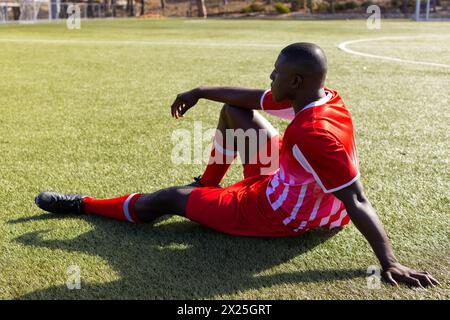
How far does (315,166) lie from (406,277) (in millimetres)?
627

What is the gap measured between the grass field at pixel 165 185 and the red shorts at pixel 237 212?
0.06 m

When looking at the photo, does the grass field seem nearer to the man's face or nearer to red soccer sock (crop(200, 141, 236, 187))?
red soccer sock (crop(200, 141, 236, 187))

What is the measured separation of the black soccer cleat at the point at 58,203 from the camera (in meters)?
3.22

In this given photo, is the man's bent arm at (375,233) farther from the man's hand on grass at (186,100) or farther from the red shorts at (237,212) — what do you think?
the man's hand on grass at (186,100)

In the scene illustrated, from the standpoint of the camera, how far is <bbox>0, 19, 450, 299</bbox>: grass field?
2506 mm

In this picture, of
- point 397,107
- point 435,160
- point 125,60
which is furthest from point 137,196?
point 125,60

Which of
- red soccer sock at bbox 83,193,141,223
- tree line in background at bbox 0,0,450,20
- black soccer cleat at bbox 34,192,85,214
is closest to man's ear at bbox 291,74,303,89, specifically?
red soccer sock at bbox 83,193,141,223

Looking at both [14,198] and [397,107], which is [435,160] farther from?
[14,198]

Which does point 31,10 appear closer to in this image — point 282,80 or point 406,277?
point 282,80

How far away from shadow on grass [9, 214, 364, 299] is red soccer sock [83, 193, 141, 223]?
0.04 meters

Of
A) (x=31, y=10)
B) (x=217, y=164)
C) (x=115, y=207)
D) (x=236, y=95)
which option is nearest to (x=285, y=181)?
(x=236, y=95)

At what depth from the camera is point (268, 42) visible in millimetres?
15930
